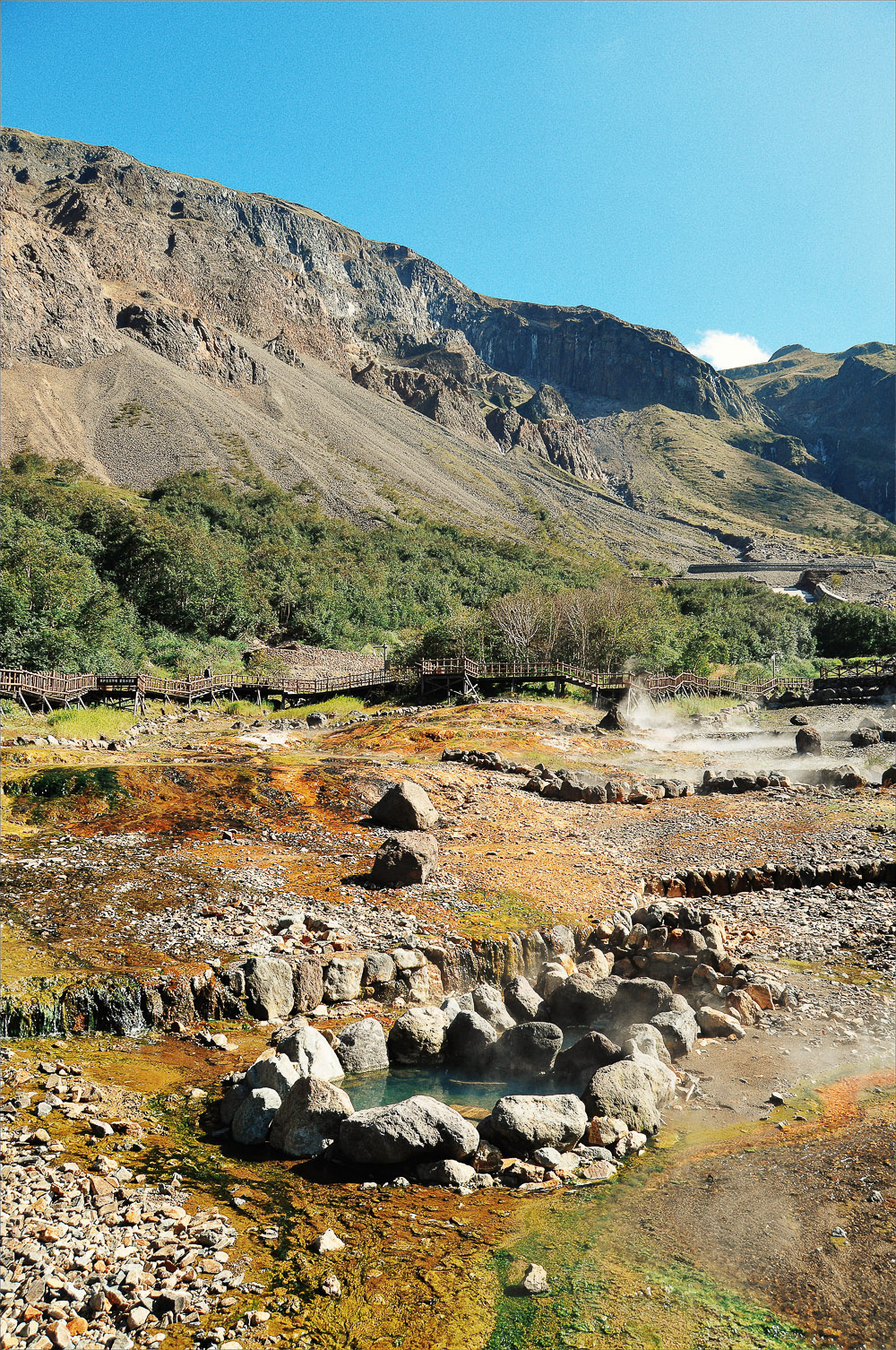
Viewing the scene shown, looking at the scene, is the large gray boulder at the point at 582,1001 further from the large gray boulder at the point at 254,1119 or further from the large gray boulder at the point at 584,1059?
the large gray boulder at the point at 254,1119

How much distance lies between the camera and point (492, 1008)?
11.9m

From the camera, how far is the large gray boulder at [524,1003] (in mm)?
12234

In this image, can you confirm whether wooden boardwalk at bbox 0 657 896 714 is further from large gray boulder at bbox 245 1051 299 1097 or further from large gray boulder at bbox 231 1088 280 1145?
large gray boulder at bbox 231 1088 280 1145

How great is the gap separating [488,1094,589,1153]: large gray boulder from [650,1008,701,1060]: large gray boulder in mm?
2597

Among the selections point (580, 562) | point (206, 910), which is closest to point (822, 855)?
point (206, 910)

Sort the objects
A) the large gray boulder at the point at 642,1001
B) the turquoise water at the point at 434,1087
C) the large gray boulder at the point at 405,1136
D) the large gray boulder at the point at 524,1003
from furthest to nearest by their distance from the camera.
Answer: the large gray boulder at the point at 524,1003
the large gray boulder at the point at 642,1001
the turquoise water at the point at 434,1087
the large gray boulder at the point at 405,1136

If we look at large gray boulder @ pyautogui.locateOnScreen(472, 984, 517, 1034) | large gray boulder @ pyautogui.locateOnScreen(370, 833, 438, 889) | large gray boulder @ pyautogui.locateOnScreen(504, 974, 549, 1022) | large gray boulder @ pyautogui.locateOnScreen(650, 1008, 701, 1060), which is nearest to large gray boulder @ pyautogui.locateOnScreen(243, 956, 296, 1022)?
large gray boulder @ pyautogui.locateOnScreen(472, 984, 517, 1034)

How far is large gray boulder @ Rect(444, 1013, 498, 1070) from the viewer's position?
1087 centimetres

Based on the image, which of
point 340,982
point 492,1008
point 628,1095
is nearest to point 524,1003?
point 492,1008

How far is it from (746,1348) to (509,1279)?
1807mm

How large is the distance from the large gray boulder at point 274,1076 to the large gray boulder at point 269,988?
2.51 meters

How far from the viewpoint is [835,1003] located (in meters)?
12.4

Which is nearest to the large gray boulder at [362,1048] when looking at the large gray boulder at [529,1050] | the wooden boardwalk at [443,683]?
the large gray boulder at [529,1050]

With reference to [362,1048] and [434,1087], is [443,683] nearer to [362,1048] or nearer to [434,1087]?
[362,1048]
